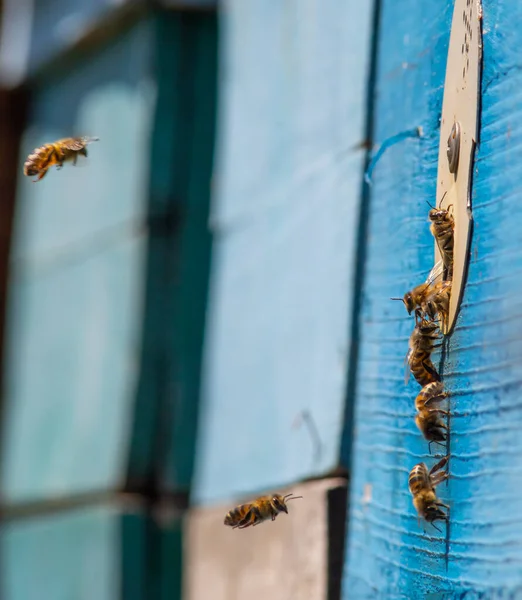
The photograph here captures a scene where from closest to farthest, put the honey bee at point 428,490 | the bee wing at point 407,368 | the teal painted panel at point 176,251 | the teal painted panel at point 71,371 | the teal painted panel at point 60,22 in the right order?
the honey bee at point 428,490 < the bee wing at point 407,368 < the teal painted panel at point 176,251 < the teal painted panel at point 71,371 < the teal painted panel at point 60,22

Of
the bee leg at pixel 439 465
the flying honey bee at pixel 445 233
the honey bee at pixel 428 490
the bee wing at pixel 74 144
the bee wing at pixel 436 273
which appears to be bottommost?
the honey bee at pixel 428 490

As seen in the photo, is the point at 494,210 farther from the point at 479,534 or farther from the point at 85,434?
the point at 85,434

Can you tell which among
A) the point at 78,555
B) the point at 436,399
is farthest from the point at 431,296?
the point at 78,555

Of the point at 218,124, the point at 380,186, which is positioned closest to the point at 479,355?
the point at 380,186

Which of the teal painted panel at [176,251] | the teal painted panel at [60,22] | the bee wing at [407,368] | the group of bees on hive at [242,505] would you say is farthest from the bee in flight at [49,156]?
the bee wing at [407,368]

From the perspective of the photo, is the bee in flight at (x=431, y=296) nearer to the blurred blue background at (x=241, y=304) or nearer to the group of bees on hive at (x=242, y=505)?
the blurred blue background at (x=241, y=304)
